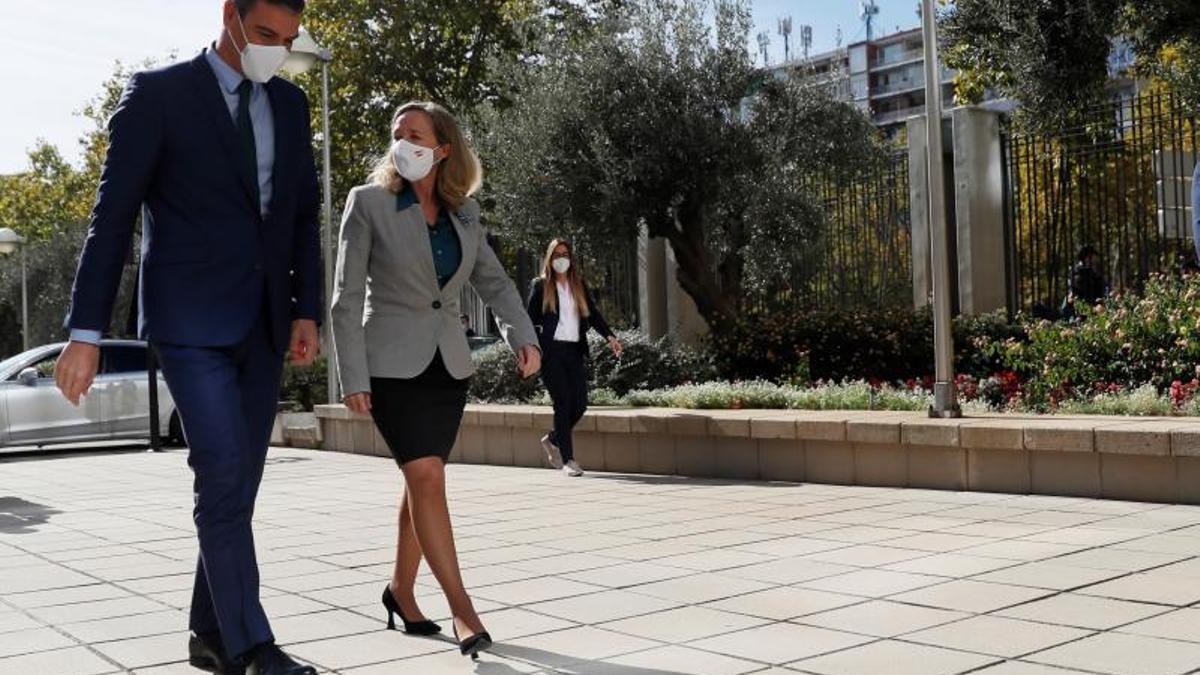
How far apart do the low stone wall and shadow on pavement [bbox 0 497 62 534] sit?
3.96 m

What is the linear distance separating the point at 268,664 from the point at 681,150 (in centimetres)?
1345

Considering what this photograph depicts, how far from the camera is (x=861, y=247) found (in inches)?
672

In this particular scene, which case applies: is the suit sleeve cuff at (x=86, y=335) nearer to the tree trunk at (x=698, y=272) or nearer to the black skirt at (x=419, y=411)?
the black skirt at (x=419, y=411)

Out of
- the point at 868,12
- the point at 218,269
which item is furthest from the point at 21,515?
the point at 868,12

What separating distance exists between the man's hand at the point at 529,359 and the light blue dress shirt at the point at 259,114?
3.96ft

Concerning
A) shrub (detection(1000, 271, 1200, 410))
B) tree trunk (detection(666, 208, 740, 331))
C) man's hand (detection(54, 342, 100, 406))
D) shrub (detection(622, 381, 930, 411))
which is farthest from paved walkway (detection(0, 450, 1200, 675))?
tree trunk (detection(666, 208, 740, 331))

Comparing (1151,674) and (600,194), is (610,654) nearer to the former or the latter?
(1151,674)

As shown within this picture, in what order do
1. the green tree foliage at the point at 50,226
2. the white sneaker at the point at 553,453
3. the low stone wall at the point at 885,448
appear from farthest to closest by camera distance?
the green tree foliage at the point at 50,226
the white sneaker at the point at 553,453
the low stone wall at the point at 885,448

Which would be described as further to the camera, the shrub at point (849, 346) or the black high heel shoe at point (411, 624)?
the shrub at point (849, 346)

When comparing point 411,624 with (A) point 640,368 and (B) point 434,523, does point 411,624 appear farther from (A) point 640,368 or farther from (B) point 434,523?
(A) point 640,368

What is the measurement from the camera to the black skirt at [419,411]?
185 inches

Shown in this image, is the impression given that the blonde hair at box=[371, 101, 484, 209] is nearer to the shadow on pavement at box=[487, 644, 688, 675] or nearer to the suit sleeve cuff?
the suit sleeve cuff

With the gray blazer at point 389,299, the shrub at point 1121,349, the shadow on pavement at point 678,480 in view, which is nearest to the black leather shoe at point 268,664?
the gray blazer at point 389,299

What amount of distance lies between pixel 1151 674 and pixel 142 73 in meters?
3.40
